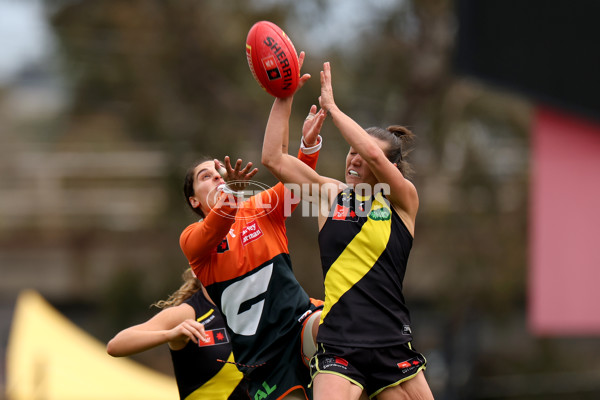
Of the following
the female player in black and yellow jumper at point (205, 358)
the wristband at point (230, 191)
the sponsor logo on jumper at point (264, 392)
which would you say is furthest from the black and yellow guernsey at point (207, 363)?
the wristband at point (230, 191)

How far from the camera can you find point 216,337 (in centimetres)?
474

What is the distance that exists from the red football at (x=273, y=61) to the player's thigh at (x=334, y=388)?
1381 millimetres

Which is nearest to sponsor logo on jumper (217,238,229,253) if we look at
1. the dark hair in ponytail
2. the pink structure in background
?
the dark hair in ponytail

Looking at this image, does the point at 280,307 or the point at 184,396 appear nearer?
the point at 280,307

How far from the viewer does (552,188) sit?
1108 cm

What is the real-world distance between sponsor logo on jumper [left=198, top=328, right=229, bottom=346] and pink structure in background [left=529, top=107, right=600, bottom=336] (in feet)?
24.2

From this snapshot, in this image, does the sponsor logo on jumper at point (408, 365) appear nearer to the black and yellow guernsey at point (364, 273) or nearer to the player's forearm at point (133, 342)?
the black and yellow guernsey at point (364, 273)

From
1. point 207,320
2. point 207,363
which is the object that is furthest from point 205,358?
point 207,320

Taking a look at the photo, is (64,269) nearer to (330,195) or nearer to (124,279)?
(124,279)

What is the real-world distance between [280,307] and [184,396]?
0.97 m

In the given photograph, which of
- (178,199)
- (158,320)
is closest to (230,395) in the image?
(158,320)

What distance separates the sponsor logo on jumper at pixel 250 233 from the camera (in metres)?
4.32

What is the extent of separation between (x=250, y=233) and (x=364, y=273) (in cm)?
78

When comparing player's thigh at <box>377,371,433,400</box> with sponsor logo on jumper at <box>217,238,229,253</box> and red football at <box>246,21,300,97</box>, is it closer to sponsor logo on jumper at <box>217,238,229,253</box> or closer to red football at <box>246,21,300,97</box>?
sponsor logo on jumper at <box>217,238,229,253</box>
